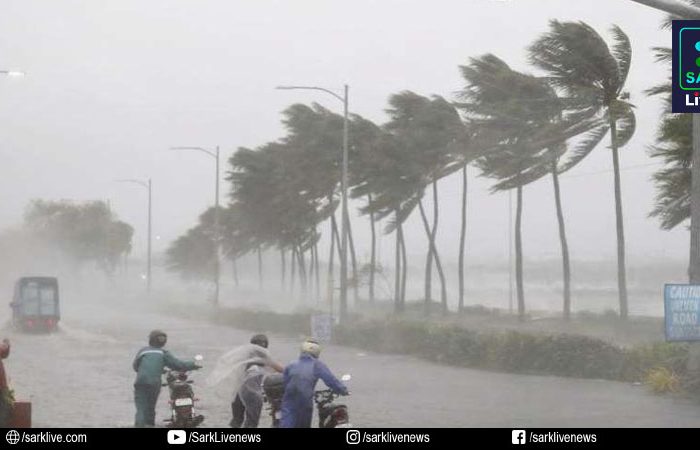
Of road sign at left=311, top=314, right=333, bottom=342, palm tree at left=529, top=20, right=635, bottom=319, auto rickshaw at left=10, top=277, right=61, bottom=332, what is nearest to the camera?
road sign at left=311, top=314, right=333, bottom=342

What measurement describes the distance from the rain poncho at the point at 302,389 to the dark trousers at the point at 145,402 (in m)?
2.98

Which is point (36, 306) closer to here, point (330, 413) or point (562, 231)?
point (562, 231)

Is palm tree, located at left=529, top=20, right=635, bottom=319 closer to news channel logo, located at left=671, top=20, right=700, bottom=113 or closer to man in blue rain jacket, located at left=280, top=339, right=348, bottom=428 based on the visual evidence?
news channel logo, located at left=671, top=20, right=700, bottom=113

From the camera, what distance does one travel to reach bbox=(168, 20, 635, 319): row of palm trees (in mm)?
38656

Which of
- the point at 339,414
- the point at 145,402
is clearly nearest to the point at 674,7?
the point at 339,414

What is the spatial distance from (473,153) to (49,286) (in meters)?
20.5

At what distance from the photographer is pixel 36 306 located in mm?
53031

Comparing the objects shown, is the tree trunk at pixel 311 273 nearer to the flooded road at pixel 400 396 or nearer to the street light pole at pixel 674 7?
the flooded road at pixel 400 396

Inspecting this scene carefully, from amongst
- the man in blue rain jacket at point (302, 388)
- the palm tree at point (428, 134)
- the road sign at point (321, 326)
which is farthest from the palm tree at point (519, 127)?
the man in blue rain jacket at point (302, 388)
